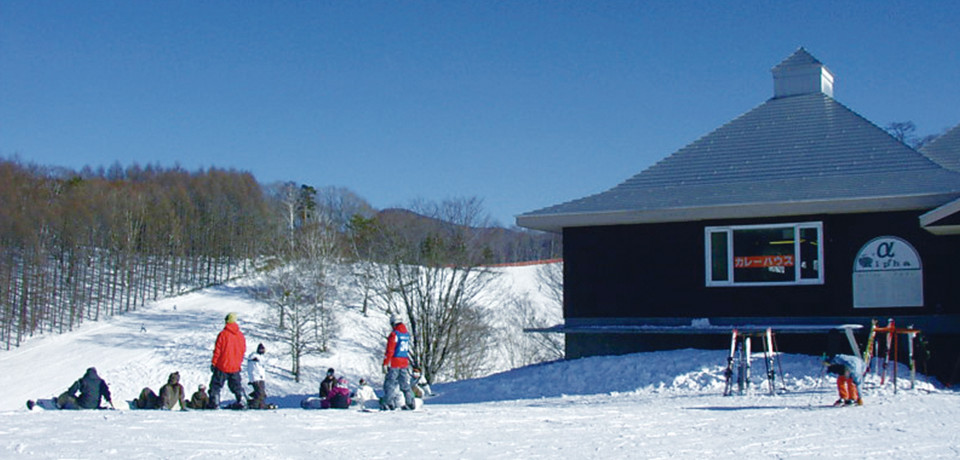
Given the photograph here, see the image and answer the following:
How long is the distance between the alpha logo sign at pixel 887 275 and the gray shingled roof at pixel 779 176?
0.83m

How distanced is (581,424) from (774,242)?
9.43m

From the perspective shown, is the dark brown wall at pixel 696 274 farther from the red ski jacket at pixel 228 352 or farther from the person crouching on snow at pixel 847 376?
the red ski jacket at pixel 228 352

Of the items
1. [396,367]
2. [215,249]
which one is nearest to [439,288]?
[215,249]

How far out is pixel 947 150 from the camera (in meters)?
23.1

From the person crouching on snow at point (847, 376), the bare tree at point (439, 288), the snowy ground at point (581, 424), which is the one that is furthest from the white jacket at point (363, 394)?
the bare tree at point (439, 288)

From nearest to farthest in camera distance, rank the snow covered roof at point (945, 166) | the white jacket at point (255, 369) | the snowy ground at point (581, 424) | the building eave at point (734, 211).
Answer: the snowy ground at point (581, 424), the white jacket at point (255, 369), the snow covered roof at point (945, 166), the building eave at point (734, 211)

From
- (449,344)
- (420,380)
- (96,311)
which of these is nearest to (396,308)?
(449,344)

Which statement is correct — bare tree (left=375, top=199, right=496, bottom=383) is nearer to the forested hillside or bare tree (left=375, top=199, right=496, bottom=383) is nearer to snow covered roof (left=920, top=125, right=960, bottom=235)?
the forested hillside

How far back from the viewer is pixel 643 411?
13.3 m

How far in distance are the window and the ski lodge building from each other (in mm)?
23

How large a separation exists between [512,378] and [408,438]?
9.83m

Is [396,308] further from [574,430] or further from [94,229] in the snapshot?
[574,430]

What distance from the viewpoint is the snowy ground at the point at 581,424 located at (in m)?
9.48

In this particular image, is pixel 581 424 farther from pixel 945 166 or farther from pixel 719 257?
pixel 945 166
